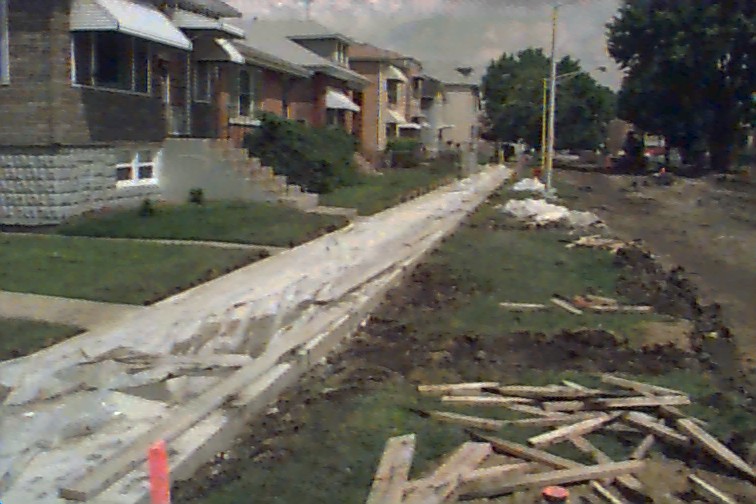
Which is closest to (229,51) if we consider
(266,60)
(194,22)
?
(194,22)

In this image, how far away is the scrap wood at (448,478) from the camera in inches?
219

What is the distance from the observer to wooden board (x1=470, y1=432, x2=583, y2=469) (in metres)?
6.17

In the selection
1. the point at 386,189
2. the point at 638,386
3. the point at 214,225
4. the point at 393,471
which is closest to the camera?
the point at 393,471

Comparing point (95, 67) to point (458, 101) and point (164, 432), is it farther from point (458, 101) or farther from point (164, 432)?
point (458, 101)

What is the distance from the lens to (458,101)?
92.9m

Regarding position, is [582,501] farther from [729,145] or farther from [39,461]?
[729,145]

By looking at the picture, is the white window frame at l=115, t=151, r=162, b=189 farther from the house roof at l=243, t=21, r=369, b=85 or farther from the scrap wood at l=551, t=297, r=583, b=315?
the house roof at l=243, t=21, r=369, b=85

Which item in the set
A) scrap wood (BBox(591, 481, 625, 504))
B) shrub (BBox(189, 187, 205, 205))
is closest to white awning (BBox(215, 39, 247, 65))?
shrub (BBox(189, 187, 205, 205))

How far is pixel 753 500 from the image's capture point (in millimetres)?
5883

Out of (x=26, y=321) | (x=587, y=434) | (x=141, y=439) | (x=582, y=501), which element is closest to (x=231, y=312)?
(x=26, y=321)

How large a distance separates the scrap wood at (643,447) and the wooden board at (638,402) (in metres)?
0.57

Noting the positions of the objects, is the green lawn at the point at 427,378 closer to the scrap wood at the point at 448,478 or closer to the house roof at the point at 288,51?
the scrap wood at the point at 448,478

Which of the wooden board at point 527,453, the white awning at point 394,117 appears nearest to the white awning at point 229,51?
the wooden board at point 527,453

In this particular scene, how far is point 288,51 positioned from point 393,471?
108 ft
